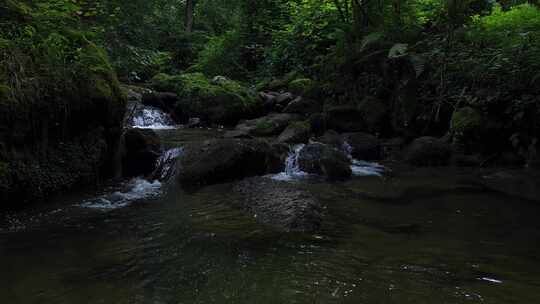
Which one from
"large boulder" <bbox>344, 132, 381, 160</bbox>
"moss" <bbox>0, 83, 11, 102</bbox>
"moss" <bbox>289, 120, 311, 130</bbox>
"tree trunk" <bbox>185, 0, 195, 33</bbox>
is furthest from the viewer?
"tree trunk" <bbox>185, 0, 195, 33</bbox>

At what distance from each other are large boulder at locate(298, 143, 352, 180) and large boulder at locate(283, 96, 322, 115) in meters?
4.17

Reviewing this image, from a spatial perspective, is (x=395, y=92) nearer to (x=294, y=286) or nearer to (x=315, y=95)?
(x=315, y=95)

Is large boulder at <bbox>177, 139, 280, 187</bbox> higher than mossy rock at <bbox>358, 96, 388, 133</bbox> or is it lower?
lower

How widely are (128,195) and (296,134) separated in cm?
523

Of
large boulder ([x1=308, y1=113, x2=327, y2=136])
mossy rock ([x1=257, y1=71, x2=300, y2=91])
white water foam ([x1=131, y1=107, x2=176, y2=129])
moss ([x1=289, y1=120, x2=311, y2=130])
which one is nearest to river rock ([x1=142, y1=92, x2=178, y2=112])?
white water foam ([x1=131, y1=107, x2=176, y2=129])

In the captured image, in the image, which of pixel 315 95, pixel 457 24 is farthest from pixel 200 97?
pixel 457 24

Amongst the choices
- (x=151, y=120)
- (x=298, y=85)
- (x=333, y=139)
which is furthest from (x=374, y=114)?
(x=151, y=120)

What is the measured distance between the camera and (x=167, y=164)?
7984 mm

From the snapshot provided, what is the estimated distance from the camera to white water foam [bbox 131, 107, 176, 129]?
1347 centimetres

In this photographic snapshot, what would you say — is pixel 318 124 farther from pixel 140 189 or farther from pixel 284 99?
pixel 140 189

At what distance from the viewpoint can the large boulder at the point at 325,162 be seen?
26.5 ft

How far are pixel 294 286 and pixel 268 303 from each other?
1.10ft

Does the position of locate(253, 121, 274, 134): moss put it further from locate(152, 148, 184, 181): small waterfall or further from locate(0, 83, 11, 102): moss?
locate(0, 83, 11, 102): moss

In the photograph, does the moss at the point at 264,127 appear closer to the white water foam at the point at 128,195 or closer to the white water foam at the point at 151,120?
the white water foam at the point at 151,120
